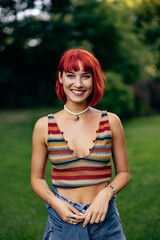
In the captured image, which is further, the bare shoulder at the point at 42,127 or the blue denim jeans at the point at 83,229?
the bare shoulder at the point at 42,127

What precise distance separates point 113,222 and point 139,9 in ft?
11.5

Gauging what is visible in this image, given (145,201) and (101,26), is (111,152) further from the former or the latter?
(101,26)

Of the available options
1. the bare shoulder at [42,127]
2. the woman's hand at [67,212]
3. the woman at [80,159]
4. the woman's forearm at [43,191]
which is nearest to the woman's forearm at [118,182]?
the woman at [80,159]

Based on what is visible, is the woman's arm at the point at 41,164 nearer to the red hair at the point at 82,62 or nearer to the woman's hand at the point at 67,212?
the woman's hand at the point at 67,212

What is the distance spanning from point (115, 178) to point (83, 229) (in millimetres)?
362

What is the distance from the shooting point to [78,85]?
5.88 ft

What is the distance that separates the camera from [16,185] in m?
5.58

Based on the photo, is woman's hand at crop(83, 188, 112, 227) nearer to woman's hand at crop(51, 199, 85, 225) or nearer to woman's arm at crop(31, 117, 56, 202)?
woman's hand at crop(51, 199, 85, 225)

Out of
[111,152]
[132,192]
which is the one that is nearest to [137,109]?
Result: [132,192]

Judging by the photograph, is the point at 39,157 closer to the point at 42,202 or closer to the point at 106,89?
the point at 42,202

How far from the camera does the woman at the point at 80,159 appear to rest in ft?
5.67

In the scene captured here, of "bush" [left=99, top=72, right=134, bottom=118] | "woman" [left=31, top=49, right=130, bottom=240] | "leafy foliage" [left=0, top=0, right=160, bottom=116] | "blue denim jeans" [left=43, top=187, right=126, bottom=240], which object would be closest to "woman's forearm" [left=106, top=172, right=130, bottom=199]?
"woman" [left=31, top=49, right=130, bottom=240]

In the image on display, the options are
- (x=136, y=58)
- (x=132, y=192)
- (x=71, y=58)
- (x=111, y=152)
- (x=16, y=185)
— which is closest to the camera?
(x=71, y=58)

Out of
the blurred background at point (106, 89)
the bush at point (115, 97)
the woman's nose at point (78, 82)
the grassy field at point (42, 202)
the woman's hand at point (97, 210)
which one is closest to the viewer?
the woman's hand at point (97, 210)
